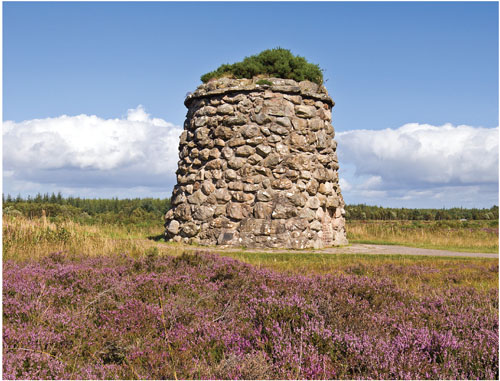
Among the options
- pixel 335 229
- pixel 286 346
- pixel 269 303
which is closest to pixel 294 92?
pixel 335 229

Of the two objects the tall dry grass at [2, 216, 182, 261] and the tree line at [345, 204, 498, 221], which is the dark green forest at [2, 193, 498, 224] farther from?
the tall dry grass at [2, 216, 182, 261]

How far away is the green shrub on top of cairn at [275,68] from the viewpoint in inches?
675

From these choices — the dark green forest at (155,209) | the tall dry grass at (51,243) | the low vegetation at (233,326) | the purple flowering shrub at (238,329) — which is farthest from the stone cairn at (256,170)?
the dark green forest at (155,209)

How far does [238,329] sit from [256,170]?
11.2 metres

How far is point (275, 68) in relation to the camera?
56.2 feet

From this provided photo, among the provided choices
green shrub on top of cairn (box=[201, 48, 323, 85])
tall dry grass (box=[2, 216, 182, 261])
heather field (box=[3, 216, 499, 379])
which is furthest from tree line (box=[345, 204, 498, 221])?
heather field (box=[3, 216, 499, 379])

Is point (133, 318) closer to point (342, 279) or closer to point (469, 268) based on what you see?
point (342, 279)

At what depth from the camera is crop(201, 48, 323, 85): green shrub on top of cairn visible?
17.1 metres

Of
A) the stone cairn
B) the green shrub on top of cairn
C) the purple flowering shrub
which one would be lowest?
the purple flowering shrub

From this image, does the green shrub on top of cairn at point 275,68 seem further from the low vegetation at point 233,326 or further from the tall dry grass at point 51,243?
the low vegetation at point 233,326

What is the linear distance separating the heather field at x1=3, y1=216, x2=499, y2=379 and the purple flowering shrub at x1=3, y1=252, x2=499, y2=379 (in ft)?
0.05

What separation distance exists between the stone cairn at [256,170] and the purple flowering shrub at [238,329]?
8190 mm

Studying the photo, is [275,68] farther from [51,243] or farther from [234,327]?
[234,327]

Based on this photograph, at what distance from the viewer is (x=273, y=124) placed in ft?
51.8
